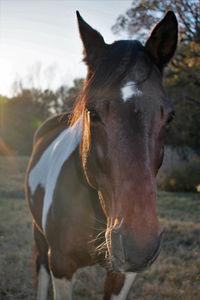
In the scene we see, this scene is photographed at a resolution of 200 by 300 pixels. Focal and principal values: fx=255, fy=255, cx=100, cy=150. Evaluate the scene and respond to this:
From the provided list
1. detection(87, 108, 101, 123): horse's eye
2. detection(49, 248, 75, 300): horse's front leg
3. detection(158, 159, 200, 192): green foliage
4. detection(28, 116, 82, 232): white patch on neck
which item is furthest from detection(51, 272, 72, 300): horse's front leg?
detection(158, 159, 200, 192): green foliage

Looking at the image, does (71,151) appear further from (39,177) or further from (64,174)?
(39,177)

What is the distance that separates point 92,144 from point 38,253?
7.33 feet

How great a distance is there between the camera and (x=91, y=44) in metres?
1.75

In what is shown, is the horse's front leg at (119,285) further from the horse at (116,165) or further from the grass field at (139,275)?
the grass field at (139,275)

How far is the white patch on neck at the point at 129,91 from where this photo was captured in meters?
1.33

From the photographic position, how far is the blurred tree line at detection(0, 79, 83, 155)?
24828 mm

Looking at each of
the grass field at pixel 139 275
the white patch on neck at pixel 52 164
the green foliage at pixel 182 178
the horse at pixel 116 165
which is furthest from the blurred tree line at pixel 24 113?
the horse at pixel 116 165

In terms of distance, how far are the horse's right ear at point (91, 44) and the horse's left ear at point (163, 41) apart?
309 mm

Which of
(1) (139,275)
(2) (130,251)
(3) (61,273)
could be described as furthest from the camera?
(1) (139,275)

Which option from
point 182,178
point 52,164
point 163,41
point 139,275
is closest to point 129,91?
point 163,41

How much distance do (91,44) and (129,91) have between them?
0.61 m

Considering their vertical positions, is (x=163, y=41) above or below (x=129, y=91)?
above

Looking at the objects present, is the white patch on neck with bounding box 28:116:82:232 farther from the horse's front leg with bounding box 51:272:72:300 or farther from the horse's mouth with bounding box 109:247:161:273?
the horse's mouth with bounding box 109:247:161:273

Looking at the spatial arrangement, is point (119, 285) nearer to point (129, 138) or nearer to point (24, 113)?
point (129, 138)
